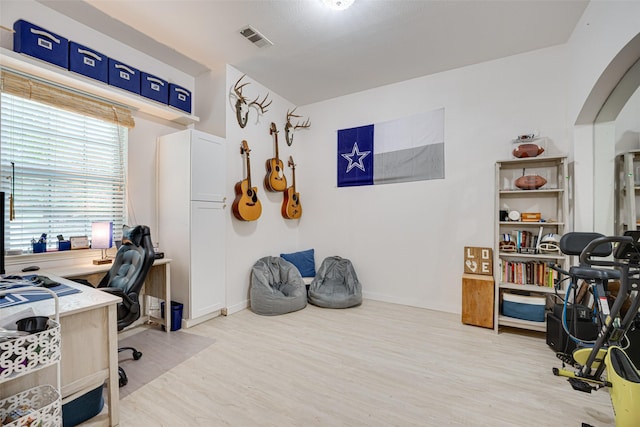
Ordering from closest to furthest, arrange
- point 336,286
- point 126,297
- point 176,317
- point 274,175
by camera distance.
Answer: point 126,297
point 176,317
point 336,286
point 274,175

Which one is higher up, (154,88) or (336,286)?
(154,88)

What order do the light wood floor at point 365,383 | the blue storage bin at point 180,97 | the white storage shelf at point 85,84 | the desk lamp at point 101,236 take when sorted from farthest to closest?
the blue storage bin at point 180,97 < the desk lamp at point 101,236 < the white storage shelf at point 85,84 < the light wood floor at point 365,383

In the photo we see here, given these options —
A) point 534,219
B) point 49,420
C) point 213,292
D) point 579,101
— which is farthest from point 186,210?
point 579,101

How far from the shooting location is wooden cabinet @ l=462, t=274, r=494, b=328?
274 cm

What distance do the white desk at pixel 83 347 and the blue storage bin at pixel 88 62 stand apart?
2.00m

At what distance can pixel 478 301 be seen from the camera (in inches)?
110

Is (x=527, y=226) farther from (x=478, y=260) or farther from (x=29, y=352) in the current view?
(x=29, y=352)

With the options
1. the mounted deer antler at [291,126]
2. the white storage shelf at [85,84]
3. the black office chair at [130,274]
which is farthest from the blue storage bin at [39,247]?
the mounted deer antler at [291,126]

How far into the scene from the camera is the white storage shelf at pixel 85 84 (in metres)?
2.00

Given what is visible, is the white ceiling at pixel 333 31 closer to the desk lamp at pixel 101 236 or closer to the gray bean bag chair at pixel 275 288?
the desk lamp at pixel 101 236

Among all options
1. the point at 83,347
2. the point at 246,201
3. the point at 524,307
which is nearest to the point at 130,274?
the point at 83,347

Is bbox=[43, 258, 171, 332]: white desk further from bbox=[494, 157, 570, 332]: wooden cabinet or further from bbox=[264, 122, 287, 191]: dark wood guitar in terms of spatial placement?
bbox=[494, 157, 570, 332]: wooden cabinet

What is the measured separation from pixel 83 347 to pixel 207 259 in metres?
1.59

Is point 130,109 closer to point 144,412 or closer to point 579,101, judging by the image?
point 144,412
